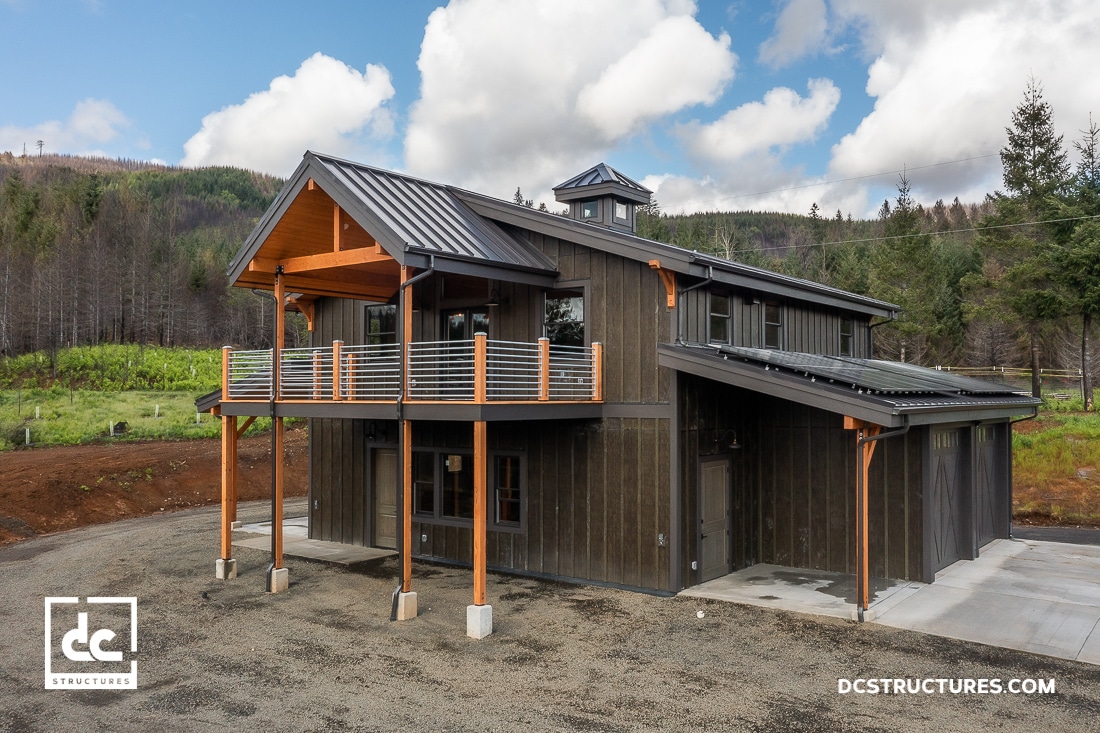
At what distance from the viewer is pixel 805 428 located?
12.7 meters

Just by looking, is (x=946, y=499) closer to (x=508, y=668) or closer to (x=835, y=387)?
(x=835, y=387)

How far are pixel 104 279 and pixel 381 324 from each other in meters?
43.3

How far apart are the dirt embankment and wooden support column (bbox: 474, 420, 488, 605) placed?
12531 millimetres

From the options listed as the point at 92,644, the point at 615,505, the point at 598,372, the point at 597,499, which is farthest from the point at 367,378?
the point at 92,644

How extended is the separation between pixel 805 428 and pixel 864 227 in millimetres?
73626

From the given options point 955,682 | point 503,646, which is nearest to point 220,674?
point 503,646

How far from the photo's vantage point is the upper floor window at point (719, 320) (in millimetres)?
12466

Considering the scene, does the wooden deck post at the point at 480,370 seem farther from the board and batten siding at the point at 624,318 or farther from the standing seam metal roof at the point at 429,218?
the board and batten siding at the point at 624,318

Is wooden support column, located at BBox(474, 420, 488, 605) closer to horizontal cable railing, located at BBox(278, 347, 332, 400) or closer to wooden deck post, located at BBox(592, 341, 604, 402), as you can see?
wooden deck post, located at BBox(592, 341, 604, 402)

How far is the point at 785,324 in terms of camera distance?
14711 mm

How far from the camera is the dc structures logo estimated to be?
790 centimetres

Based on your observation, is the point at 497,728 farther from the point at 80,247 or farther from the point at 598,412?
the point at 80,247

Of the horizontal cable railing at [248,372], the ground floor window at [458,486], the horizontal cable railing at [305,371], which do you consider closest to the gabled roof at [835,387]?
the ground floor window at [458,486]

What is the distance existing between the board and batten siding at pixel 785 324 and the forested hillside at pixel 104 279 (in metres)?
40.3
